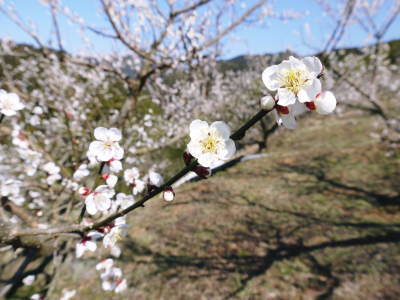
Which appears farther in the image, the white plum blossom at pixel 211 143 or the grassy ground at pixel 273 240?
the grassy ground at pixel 273 240

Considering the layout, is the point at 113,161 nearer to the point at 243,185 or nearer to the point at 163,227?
the point at 163,227

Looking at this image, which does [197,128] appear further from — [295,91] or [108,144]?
[108,144]

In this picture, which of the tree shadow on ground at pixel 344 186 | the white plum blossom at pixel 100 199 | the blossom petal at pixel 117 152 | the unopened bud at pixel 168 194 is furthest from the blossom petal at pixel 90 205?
the tree shadow on ground at pixel 344 186

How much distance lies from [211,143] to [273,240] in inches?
175

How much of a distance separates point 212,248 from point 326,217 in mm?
2708

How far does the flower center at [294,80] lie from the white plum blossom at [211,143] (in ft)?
0.84

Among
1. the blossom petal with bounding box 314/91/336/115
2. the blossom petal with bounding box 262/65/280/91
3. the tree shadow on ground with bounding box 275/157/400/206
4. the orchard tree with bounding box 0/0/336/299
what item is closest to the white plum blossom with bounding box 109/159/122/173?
the orchard tree with bounding box 0/0/336/299

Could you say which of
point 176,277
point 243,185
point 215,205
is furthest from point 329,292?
point 243,185

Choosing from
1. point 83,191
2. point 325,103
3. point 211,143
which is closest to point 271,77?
point 325,103

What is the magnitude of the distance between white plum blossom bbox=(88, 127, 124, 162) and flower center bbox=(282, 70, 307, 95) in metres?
0.85

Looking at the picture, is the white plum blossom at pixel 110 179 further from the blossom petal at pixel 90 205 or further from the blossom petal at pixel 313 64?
the blossom petal at pixel 313 64

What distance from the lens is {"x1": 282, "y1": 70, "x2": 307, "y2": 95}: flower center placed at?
0.81 meters

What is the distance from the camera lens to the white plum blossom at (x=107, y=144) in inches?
48.7

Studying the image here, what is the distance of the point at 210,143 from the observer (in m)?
1.00
